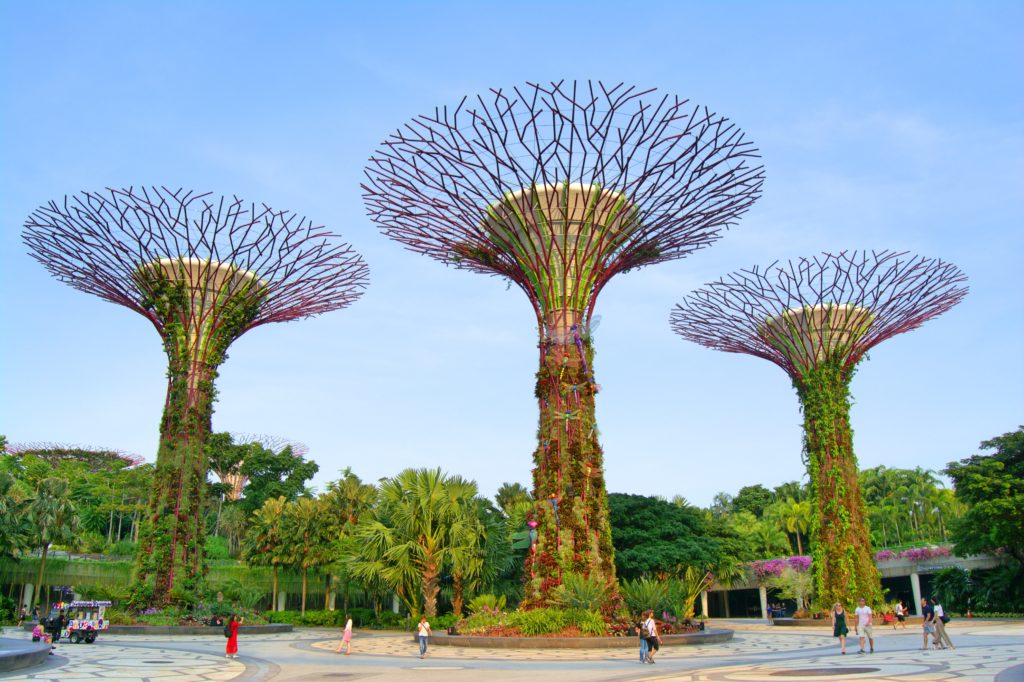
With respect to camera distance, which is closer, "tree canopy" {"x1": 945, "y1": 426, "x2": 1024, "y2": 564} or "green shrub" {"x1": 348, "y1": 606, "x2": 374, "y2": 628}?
"tree canopy" {"x1": 945, "y1": 426, "x2": 1024, "y2": 564}

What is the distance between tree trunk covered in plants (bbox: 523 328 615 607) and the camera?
20.7 m

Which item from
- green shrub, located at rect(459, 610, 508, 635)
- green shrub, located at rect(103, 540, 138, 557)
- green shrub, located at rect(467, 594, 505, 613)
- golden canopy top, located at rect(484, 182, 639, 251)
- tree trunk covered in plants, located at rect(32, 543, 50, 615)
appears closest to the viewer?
green shrub, located at rect(459, 610, 508, 635)

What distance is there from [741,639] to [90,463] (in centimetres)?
6599

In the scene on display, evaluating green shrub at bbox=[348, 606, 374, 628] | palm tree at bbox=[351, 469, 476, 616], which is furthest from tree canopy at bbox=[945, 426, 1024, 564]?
green shrub at bbox=[348, 606, 374, 628]

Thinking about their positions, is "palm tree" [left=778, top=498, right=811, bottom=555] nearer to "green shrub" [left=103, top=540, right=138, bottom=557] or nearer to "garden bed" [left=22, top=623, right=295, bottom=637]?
"garden bed" [left=22, top=623, right=295, bottom=637]

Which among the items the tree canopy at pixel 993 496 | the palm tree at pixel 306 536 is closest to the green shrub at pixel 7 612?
the palm tree at pixel 306 536

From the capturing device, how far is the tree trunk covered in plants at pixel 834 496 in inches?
1178

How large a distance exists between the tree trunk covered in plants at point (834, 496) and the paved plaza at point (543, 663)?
868 cm

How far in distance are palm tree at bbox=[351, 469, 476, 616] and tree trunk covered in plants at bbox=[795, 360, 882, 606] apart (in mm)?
13901

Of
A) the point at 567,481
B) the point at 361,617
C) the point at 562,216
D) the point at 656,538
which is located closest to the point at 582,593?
the point at 567,481

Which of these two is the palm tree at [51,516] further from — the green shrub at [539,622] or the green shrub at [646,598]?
the green shrub at [646,598]

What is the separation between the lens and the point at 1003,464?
31.6 metres

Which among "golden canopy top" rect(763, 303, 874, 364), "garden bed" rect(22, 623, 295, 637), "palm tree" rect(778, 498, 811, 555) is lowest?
"garden bed" rect(22, 623, 295, 637)

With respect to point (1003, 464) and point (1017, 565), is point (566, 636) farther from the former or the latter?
point (1017, 565)
